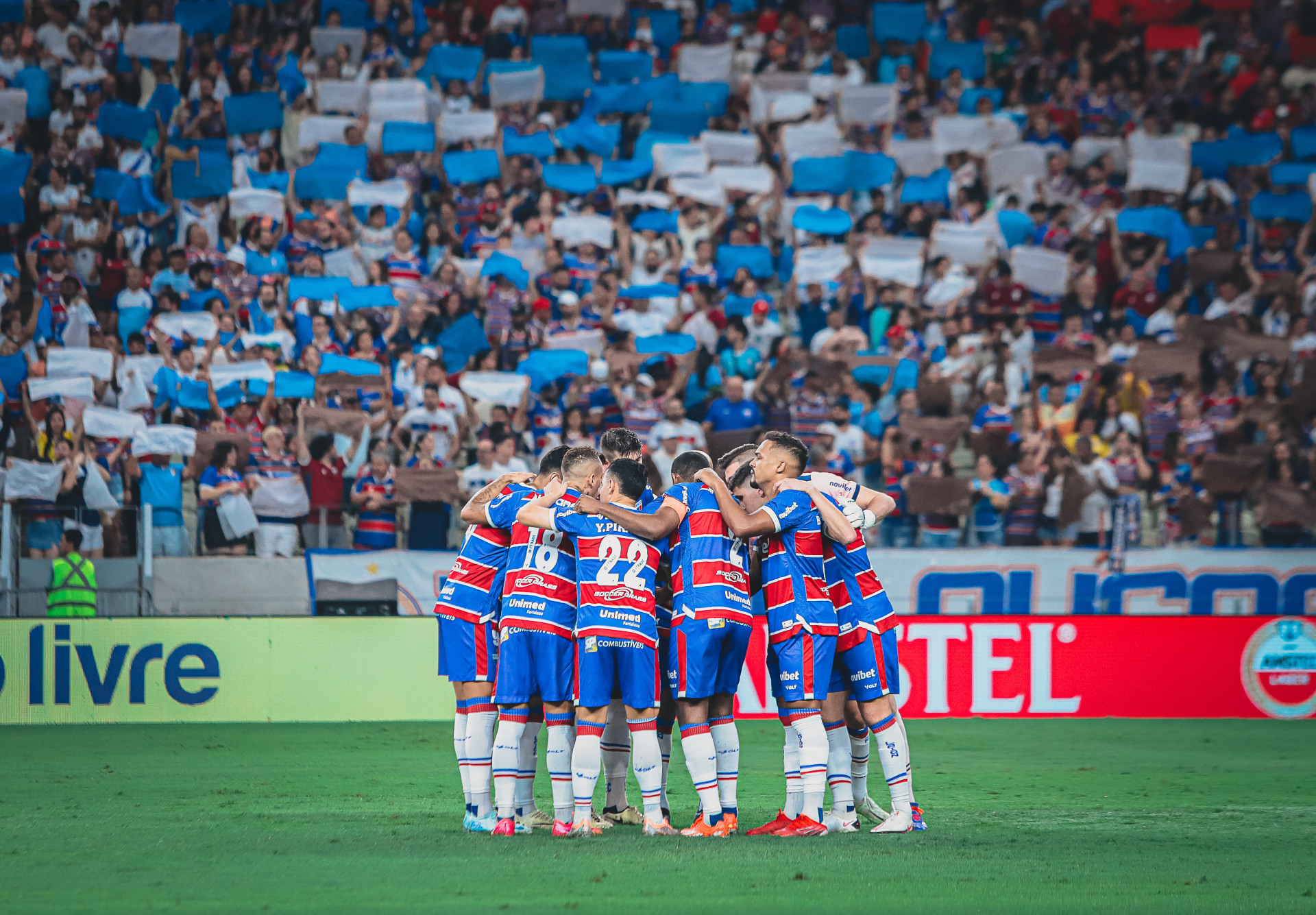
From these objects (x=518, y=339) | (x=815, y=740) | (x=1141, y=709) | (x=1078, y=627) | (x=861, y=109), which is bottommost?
(x=1141, y=709)

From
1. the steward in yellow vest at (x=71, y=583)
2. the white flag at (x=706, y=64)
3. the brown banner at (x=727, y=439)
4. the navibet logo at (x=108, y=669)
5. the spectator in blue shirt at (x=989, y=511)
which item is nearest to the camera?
the navibet logo at (x=108, y=669)

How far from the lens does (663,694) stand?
8492mm

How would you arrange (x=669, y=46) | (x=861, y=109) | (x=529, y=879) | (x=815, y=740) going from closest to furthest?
1. (x=529, y=879)
2. (x=815, y=740)
3. (x=861, y=109)
4. (x=669, y=46)

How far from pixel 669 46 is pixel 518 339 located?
796 centimetres

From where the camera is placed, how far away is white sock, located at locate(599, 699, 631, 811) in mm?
8578

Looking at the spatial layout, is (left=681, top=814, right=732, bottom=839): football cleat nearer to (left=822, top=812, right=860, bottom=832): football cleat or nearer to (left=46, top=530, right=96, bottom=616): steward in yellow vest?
(left=822, top=812, right=860, bottom=832): football cleat

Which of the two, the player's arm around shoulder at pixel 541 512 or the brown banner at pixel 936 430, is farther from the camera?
the brown banner at pixel 936 430

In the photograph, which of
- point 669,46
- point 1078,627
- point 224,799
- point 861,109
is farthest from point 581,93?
point 224,799

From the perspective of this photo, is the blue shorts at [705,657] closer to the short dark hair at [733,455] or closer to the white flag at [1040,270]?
the short dark hair at [733,455]

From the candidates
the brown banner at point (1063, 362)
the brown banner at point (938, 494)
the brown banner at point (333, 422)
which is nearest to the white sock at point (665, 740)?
the brown banner at point (938, 494)

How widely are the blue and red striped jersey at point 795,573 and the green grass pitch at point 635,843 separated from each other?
4.07 ft

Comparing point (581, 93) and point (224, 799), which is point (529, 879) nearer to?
point (224, 799)

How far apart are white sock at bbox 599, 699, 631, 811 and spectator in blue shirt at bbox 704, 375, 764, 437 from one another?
8.81m

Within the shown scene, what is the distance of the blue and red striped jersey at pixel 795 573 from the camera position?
820cm
